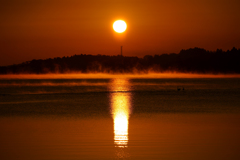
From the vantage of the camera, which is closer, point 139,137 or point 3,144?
point 3,144

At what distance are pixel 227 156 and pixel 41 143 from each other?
487cm

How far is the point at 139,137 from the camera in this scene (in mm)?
10211

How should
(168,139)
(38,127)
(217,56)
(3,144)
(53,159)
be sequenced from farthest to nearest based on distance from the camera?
(217,56) → (38,127) → (168,139) → (3,144) → (53,159)

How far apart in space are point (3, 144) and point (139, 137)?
3.81 metres

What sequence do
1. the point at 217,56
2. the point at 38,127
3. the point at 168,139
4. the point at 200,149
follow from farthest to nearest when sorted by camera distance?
1. the point at 217,56
2. the point at 38,127
3. the point at 168,139
4. the point at 200,149

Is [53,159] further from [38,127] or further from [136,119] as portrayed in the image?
[136,119]

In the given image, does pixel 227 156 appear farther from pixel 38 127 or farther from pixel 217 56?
pixel 217 56

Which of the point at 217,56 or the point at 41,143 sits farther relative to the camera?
the point at 217,56

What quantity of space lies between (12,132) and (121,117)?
5231mm

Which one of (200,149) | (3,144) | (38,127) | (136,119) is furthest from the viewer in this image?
(136,119)

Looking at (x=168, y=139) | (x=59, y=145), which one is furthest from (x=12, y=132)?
(x=168, y=139)

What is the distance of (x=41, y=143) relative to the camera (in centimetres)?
952

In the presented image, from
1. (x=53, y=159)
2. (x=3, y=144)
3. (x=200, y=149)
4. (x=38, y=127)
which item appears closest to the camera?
(x=53, y=159)

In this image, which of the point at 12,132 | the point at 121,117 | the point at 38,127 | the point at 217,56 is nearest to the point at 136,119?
the point at 121,117
